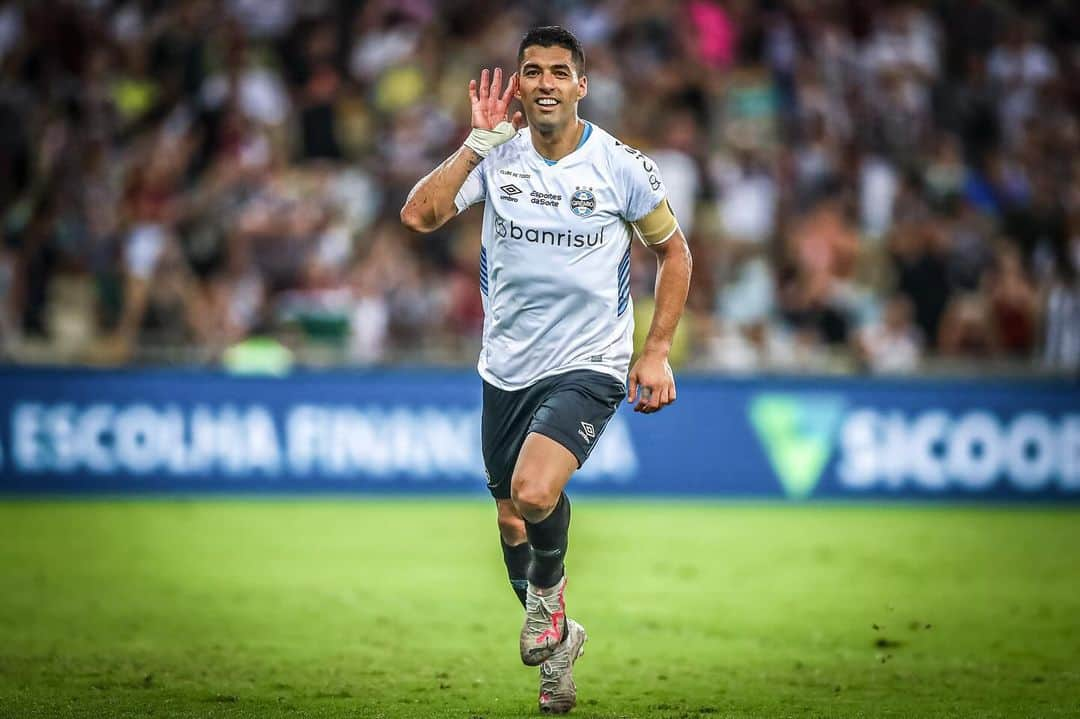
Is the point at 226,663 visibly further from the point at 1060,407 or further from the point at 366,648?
the point at 1060,407

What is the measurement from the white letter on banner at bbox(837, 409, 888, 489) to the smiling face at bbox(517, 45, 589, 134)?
9.96m

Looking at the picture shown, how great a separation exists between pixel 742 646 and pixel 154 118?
12.6 metres

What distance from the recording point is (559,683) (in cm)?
688

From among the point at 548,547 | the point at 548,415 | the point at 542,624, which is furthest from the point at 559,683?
the point at 548,415

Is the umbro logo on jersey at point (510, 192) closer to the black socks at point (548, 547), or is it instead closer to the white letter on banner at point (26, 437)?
the black socks at point (548, 547)

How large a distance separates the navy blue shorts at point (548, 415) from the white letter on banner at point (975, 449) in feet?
32.0

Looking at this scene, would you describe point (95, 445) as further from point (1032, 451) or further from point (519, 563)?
point (1032, 451)

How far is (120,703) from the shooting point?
682 centimetres

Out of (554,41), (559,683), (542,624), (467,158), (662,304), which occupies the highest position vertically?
(554,41)

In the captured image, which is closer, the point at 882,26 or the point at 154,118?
the point at 154,118

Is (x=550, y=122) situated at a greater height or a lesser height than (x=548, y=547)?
greater

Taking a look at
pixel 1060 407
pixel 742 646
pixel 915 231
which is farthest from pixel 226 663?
pixel 915 231

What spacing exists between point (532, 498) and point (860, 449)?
400 inches

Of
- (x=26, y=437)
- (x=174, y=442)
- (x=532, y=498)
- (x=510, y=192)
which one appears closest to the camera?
(x=532, y=498)
